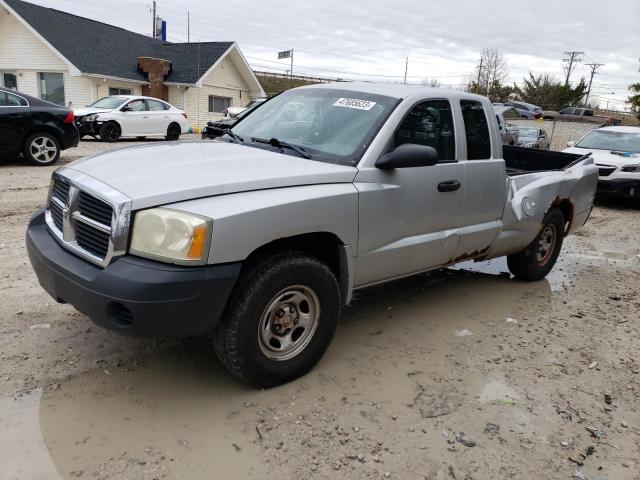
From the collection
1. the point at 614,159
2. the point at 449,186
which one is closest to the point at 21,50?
the point at 614,159

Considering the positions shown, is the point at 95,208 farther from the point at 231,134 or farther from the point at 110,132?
the point at 110,132

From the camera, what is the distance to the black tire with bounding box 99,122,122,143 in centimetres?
1738

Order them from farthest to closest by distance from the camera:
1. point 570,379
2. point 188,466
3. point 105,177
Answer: point 570,379 → point 105,177 → point 188,466

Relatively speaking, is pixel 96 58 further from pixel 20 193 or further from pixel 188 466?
pixel 188 466

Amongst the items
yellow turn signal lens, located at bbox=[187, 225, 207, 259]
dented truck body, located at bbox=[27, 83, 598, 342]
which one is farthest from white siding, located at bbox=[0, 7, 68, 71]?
yellow turn signal lens, located at bbox=[187, 225, 207, 259]

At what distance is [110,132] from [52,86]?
10291mm

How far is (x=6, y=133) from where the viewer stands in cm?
1023

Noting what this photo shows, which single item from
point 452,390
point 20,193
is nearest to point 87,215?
point 452,390

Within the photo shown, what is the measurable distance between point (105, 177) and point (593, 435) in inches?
126

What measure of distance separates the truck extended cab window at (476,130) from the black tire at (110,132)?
1532 cm

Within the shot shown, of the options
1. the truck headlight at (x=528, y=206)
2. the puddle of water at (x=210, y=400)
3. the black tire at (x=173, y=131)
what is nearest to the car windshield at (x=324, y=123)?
the puddle of water at (x=210, y=400)

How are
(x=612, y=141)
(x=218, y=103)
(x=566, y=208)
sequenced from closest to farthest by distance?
(x=566, y=208) → (x=612, y=141) → (x=218, y=103)

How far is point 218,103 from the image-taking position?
1208 inches

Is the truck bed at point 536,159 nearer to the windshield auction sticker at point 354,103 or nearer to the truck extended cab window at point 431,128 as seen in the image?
the truck extended cab window at point 431,128
